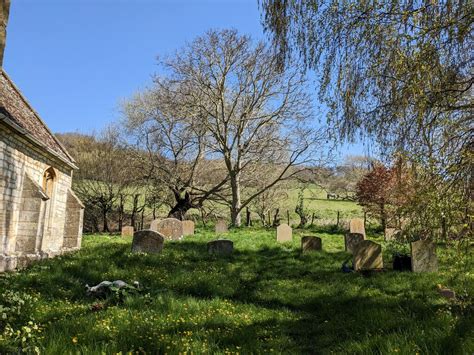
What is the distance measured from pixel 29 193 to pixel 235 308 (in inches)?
391

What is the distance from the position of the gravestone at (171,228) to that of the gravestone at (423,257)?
1034 centimetres

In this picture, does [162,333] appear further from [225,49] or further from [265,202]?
[265,202]

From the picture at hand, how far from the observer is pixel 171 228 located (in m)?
17.8

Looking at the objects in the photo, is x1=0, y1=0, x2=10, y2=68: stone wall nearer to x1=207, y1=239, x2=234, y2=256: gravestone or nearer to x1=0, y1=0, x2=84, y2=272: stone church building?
x1=0, y1=0, x2=84, y2=272: stone church building

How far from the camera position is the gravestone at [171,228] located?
57.8 feet

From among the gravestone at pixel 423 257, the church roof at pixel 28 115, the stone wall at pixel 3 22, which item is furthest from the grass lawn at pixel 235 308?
the church roof at pixel 28 115

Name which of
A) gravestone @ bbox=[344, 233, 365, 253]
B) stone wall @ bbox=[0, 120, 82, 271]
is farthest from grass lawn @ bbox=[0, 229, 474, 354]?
stone wall @ bbox=[0, 120, 82, 271]

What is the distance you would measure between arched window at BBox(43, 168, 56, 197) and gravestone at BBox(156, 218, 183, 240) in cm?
477

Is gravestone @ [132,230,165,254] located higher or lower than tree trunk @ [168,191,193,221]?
lower

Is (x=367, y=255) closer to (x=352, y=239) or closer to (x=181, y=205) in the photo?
(x=352, y=239)

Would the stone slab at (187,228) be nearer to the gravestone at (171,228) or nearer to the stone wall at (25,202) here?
the gravestone at (171,228)

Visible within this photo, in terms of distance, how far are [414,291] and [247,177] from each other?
61.1 ft

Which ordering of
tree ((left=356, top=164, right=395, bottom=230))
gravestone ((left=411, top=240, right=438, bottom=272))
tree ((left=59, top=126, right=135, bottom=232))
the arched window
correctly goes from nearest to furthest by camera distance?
gravestone ((left=411, top=240, right=438, bottom=272))
the arched window
tree ((left=356, top=164, right=395, bottom=230))
tree ((left=59, top=126, right=135, bottom=232))

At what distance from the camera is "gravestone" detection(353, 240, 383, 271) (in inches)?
408
